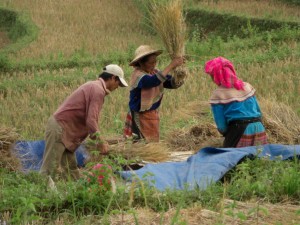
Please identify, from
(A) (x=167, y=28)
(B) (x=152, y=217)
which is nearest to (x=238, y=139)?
(A) (x=167, y=28)

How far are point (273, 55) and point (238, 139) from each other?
626cm

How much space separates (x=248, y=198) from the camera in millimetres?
4473

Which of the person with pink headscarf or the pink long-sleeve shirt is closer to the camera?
the pink long-sleeve shirt

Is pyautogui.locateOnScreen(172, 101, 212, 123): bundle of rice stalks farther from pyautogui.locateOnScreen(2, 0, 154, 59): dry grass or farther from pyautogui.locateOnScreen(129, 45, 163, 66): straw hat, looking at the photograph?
pyautogui.locateOnScreen(2, 0, 154, 59): dry grass

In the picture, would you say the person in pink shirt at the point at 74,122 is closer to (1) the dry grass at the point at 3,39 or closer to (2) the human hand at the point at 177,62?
(2) the human hand at the point at 177,62

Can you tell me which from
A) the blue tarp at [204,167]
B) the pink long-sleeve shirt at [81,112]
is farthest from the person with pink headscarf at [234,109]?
the pink long-sleeve shirt at [81,112]

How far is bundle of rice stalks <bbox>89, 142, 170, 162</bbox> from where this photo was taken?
5.93 m

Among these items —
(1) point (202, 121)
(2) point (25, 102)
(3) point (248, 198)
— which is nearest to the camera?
(3) point (248, 198)

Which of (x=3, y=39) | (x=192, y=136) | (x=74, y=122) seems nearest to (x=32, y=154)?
(x=74, y=122)

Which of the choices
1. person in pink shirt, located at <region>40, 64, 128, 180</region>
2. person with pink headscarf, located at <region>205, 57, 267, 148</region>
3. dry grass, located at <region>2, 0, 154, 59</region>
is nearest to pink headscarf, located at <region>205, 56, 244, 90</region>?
person with pink headscarf, located at <region>205, 57, 267, 148</region>

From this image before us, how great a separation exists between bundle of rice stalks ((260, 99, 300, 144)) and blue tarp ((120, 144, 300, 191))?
104 cm

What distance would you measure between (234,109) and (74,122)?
131 centimetres

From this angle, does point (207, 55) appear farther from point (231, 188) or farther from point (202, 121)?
point (231, 188)

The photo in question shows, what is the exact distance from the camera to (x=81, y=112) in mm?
5875
